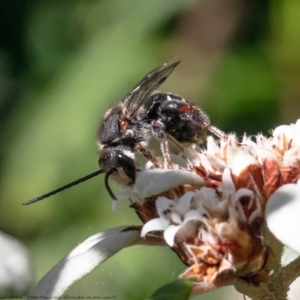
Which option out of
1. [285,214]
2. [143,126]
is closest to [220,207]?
[285,214]

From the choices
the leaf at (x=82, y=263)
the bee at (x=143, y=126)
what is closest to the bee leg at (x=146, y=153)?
the bee at (x=143, y=126)

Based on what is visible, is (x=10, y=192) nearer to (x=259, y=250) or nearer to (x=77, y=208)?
(x=77, y=208)

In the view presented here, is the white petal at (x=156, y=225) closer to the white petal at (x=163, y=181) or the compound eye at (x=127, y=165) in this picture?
the white petal at (x=163, y=181)

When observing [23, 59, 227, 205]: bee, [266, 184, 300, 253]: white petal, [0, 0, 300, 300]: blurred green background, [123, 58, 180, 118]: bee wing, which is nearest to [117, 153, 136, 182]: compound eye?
[23, 59, 227, 205]: bee

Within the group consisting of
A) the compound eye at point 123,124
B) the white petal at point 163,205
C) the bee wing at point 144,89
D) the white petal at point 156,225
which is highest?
the bee wing at point 144,89

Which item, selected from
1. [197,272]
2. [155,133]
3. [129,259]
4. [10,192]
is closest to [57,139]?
[10,192]

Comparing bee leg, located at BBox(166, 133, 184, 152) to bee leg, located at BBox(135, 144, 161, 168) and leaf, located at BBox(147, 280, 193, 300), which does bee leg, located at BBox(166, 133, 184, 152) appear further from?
leaf, located at BBox(147, 280, 193, 300)
